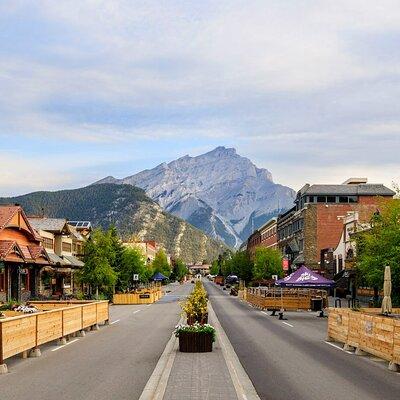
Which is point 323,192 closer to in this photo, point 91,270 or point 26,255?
point 91,270

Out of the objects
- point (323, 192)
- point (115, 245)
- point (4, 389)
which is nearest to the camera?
point (4, 389)

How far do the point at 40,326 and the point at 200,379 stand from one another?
849 cm

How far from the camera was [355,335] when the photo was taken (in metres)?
23.3

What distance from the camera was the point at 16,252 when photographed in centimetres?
5153

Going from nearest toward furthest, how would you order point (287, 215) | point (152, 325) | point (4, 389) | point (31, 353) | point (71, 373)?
point (4, 389), point (71, 373), point (31, 353), point (152, 325), point (287, 215)

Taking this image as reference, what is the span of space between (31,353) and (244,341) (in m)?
8.96

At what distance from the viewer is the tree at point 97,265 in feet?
222

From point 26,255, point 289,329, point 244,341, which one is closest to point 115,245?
point 26,255

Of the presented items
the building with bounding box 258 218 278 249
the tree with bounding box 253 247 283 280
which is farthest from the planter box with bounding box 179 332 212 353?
the building with bounding box 258 218 278 249

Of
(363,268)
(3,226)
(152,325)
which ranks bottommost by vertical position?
(152,325)

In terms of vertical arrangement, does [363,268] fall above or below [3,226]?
below

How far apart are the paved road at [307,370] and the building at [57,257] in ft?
138

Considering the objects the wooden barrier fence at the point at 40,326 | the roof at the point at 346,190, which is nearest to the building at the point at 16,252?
the wooden barrier fence at the point at 40,326

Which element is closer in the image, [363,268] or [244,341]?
[244,341]
